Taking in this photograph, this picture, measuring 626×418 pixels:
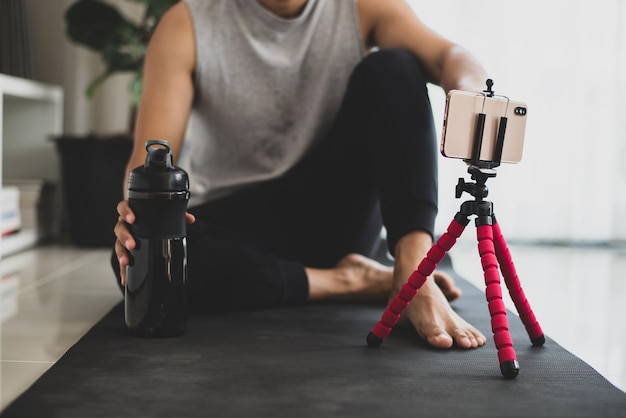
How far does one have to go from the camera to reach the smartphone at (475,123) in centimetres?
92

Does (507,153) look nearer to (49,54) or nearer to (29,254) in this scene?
(29,254)

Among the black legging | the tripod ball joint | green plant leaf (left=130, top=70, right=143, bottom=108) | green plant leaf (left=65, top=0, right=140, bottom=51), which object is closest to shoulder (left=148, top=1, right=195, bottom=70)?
the black legging

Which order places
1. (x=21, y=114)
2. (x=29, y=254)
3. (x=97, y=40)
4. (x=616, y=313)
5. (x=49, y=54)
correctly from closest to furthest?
(x=616, y=313) → (x=29, y=254) → (x=97, y=40) → (x=21, y=114) → (x=49, y=54)

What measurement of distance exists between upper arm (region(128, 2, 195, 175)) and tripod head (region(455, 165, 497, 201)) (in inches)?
22.6

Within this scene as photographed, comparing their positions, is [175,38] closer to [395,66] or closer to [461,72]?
[395,66]

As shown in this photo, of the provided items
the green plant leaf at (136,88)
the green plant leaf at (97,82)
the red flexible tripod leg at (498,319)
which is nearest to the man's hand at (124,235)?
the red flexible tripod leg at (498,319)

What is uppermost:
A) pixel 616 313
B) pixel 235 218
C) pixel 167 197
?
pixel 167 197

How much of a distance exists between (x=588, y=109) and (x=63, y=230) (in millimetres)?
2043

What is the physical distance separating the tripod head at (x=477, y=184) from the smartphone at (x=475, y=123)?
21 mm

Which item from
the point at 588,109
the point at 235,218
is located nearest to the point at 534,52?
the point at 588,109

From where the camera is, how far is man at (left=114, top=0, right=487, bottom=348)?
1.33 meters

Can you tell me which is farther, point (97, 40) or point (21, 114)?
point (21, 114)

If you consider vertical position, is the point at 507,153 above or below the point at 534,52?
below

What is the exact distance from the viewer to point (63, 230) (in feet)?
9.21
